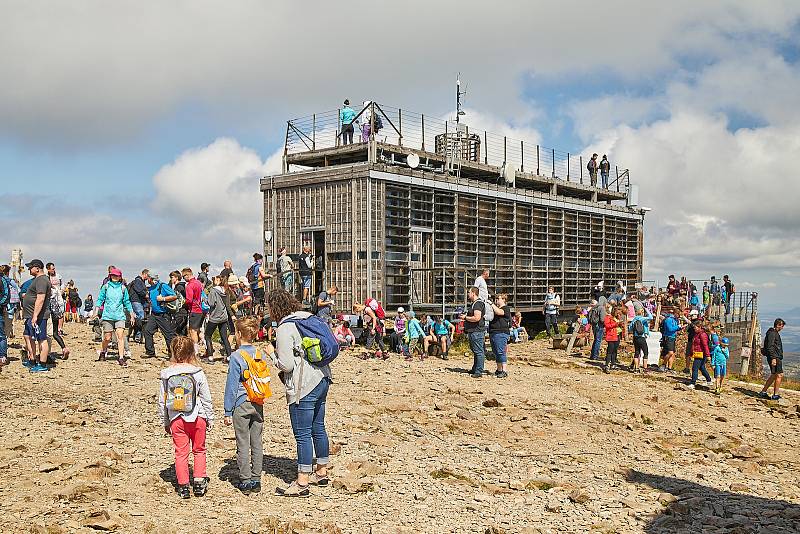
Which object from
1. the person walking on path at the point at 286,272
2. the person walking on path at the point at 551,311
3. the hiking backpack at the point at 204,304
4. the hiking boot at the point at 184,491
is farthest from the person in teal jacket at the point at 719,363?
the hiking boot at the point at 184,491

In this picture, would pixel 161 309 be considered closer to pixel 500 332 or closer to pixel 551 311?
pixel 500 332

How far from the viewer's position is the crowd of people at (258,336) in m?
7.41

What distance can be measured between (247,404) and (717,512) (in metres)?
5.26

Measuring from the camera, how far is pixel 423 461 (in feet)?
30.3

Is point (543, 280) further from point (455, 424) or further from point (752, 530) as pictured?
point (752, 530)

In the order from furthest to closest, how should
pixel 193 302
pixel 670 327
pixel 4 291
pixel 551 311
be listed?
pixel 551 311
pixel 670 327
pixel 193 302
pixel 4 291

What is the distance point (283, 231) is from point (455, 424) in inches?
562

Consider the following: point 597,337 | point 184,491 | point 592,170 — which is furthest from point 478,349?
point 592,170

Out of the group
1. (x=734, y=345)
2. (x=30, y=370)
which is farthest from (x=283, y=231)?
(x=734, y=345)

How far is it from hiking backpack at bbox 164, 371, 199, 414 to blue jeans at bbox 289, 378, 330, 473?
1.02 meters

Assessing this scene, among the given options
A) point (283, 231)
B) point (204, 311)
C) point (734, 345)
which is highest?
point (283, 231)

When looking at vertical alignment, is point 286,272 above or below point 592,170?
below

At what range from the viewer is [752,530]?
7.36 metres

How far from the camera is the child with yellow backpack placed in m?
7.42
